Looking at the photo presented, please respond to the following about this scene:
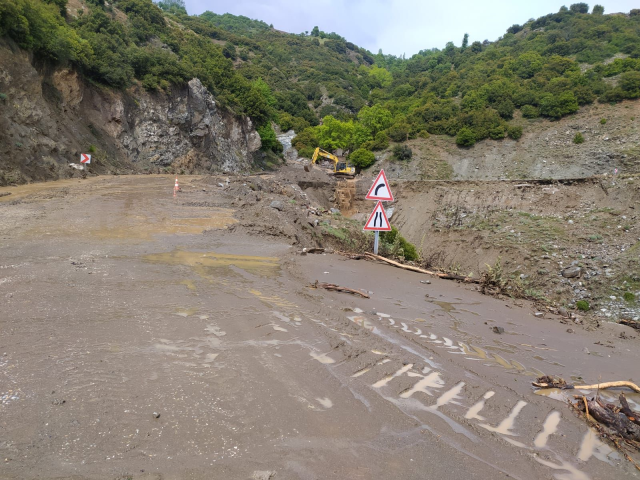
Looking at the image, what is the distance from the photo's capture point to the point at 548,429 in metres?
2.96

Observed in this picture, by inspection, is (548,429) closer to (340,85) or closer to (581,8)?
(340,85)

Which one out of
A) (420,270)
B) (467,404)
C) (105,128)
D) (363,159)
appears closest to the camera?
(467,404)

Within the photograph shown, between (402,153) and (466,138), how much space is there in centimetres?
852

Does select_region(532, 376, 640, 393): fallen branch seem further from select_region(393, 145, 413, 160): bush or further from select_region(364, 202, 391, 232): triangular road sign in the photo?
→ select_region(393, 145, 413, 160): bush

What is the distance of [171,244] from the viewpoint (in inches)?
357

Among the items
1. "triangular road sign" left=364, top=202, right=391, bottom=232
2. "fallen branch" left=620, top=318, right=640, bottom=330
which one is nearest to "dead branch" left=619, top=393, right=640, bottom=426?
"fallen branch" left=620, top=318, right=640, bottom=330

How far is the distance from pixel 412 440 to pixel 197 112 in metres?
41.2

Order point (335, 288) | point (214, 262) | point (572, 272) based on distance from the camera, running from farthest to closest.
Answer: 1. point (572, 272)
2. point (214, 262)
3. point (335, 288)

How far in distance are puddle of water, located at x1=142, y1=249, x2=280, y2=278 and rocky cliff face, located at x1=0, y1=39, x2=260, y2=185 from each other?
15.9 meters

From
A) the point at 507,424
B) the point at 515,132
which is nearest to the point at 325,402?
the point at 507,424

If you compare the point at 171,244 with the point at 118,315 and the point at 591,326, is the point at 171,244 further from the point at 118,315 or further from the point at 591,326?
the point at 591,326

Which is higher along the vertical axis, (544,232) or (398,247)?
(544,232)

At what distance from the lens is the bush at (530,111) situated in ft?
159

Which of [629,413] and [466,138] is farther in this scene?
[466,138]
